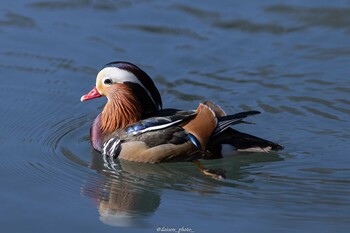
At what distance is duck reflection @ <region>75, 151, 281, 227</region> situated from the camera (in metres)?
8.62

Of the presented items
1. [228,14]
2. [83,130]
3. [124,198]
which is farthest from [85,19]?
[124,198]

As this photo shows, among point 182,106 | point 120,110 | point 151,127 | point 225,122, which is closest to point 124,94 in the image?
point 120,110

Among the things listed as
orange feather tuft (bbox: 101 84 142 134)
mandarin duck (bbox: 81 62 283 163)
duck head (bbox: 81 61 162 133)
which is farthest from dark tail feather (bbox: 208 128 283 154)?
orange feather tuft (bbox: 101 84 142 134)

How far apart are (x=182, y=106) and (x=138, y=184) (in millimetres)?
1942

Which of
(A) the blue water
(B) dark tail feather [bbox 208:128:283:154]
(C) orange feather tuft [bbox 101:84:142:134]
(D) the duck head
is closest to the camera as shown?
(A) the blue water

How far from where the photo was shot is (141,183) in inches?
365

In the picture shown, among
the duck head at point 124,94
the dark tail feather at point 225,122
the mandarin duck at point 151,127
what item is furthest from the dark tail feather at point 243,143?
the duck head at point 124,94

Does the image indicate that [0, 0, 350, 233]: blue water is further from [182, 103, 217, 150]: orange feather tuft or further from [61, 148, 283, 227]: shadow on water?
[182, 103, 217, 150]: orange feather tuft

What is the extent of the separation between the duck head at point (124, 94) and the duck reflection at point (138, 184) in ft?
1.56

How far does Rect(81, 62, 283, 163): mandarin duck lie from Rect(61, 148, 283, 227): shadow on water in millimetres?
117

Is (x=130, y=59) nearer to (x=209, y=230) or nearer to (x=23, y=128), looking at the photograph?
(x=23, y=128)

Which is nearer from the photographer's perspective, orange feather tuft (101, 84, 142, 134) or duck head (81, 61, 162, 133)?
duck head (81, 61, 162, 133)

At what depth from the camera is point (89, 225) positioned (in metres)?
8.27

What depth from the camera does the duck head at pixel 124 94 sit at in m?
9.98
